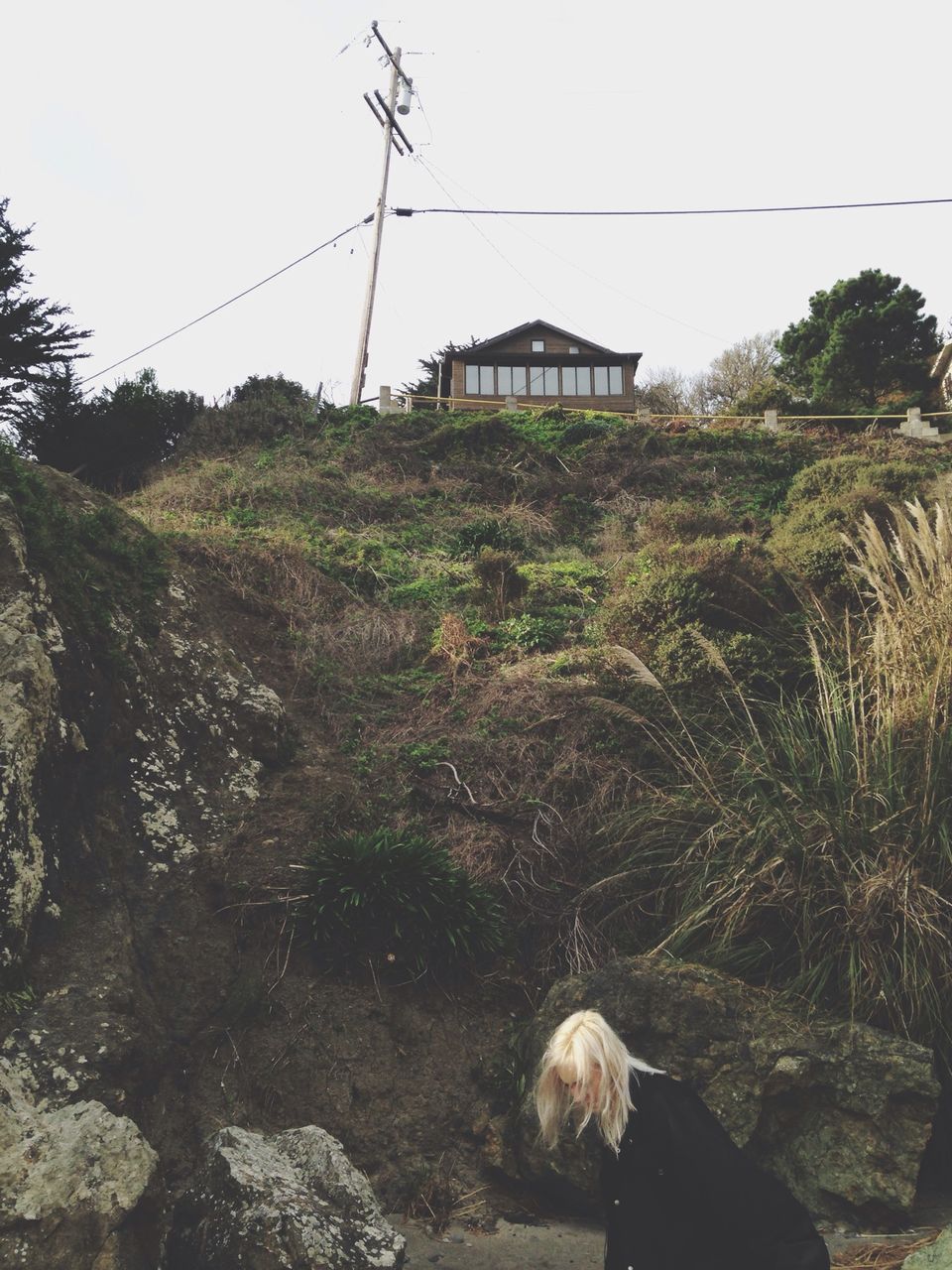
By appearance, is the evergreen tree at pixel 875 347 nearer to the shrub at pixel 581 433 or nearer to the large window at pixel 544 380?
the large window at pixel 544 380

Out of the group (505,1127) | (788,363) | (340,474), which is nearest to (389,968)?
(505,1127)

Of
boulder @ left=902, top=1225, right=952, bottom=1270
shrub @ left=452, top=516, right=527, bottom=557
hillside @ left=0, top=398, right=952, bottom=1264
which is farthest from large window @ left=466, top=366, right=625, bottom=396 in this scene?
boulder @ left=902, top=1225, right=952, bottom=1270

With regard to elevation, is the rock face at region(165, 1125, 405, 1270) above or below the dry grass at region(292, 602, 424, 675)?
below

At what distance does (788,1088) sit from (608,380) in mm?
38768

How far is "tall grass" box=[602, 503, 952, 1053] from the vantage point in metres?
4.75

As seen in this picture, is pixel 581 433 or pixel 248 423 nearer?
pixel 248 423

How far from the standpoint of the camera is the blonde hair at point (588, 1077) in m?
2.72

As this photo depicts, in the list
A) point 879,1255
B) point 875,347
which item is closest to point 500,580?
point 879,1255

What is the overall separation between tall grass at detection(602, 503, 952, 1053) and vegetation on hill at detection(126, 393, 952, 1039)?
0.02 meters

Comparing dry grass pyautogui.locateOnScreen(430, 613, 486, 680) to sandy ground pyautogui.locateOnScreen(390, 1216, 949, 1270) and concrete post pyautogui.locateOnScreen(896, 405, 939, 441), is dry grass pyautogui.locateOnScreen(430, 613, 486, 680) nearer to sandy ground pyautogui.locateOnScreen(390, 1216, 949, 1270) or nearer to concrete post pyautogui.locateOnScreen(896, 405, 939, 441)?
sandy ground pyautogui.locateOnScreen(390, 1216, 949, 1270)

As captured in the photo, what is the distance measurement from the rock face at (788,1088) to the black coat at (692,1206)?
177cm

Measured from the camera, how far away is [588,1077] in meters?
2.71

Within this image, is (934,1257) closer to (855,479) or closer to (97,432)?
(855,479)

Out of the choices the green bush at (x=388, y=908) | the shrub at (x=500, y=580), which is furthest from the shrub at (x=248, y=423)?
the green bush at (x=388, y=908)
